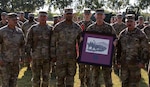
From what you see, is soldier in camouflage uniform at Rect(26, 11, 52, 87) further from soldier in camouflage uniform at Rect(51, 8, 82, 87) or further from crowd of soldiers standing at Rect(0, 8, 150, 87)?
soldier in camouflage uniform at Rect(51, 8, 82, 87)

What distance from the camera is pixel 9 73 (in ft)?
24.8

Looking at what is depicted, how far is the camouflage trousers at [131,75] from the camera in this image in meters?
7.62

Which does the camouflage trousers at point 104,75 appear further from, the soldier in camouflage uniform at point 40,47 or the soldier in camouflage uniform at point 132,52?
the soldier in camouflage uniform at point 40,47

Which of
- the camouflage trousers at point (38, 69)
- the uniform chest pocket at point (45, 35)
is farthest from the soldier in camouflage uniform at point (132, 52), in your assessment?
the camouflage trousers at point (38, 69)

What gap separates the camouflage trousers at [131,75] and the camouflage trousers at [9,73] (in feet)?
8.19

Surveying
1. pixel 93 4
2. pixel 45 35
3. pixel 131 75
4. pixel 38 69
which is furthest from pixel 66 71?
pixel 93 4

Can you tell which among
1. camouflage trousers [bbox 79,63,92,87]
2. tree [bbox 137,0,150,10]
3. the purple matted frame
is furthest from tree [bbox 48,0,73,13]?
the purple matted frame

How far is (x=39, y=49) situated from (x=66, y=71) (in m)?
0.87

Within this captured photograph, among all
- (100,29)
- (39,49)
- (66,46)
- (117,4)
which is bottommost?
(117,4)

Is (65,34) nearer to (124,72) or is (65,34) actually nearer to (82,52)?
(82,52)

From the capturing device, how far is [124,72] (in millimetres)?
7699

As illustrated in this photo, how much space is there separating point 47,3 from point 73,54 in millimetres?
50425

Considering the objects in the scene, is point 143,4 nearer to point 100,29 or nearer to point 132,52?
point 100,29

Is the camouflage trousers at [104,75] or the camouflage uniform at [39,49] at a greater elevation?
the camouflage uniform at [39,49]
